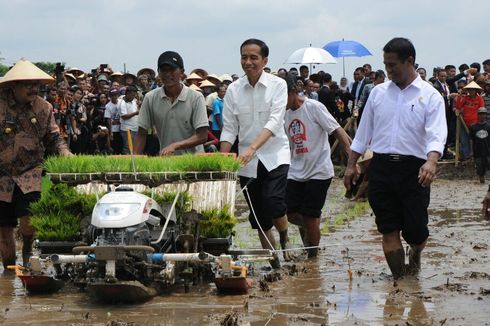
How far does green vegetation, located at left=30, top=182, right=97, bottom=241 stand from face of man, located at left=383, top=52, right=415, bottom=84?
259 cm

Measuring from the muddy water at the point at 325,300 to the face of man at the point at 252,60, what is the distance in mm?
1813

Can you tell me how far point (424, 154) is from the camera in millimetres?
7590

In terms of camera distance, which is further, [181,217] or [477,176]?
[477,176]

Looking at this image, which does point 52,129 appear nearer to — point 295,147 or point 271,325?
point 295,147

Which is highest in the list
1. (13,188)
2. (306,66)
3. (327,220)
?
(306,66)

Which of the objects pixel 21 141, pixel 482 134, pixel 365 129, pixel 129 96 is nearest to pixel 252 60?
pixel 365 129

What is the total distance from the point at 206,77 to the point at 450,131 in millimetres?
5819

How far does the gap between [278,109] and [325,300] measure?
205 centimetres

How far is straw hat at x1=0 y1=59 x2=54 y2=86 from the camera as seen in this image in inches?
326

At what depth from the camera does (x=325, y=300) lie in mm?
7168

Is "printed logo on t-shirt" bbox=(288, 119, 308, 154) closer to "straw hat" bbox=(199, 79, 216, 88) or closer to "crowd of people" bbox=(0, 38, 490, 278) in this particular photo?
"crowd of people" bbox=(0, 38, 490, 278)

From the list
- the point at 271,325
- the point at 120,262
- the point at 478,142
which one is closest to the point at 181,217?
the point at 120,262

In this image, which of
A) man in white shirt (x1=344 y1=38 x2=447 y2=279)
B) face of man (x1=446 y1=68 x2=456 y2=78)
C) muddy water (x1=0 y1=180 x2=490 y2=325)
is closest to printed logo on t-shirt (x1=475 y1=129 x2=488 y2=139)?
face of man (x1=446 y1=68 x2=456 y2=78)

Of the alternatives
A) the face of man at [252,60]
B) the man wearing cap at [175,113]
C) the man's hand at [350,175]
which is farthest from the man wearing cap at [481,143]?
the man's hand at [350,175]
